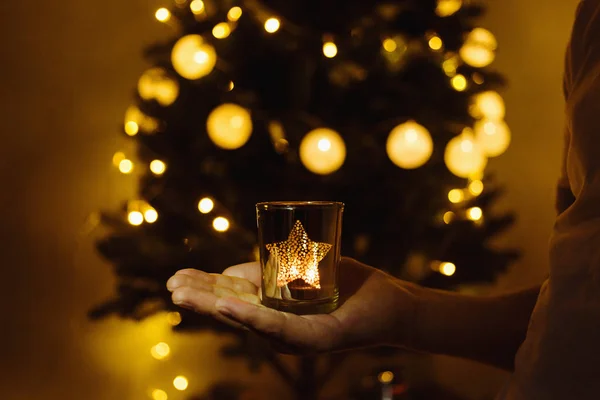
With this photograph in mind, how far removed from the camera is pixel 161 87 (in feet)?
4.71

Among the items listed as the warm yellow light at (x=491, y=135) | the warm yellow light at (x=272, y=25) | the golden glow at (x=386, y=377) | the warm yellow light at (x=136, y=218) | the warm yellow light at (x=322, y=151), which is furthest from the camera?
the golden glow at (x=386, y=377)

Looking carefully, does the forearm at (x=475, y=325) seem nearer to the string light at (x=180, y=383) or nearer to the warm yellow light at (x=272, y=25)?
the warm yellow light at (x=272, y=25)

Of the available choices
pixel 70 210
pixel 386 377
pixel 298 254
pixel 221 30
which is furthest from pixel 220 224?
pixel 70 210

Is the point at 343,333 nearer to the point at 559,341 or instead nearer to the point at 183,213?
the point at 559,341

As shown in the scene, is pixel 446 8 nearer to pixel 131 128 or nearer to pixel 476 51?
pixel 476 51

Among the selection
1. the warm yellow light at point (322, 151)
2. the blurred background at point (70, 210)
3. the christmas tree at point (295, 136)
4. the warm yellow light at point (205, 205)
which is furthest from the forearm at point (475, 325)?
the blurred background at point (70, 210)

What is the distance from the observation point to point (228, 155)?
1412mm

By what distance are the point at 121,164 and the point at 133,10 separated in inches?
33.3

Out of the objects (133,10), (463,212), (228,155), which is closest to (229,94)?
(228,155)

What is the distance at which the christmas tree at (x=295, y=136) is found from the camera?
1390 millimetres

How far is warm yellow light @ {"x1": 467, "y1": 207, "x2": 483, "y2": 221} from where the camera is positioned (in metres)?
1.54

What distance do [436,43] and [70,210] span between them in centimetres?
145

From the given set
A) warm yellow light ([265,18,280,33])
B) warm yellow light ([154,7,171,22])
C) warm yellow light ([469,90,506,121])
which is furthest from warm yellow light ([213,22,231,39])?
warm yellow light ([469,90,506,121])

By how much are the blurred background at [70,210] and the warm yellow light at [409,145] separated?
47.2 inches
